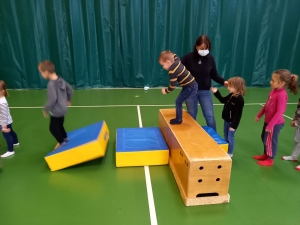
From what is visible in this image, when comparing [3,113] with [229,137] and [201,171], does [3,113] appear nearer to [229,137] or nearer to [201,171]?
[201,171]

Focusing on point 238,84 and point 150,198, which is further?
point 238,84

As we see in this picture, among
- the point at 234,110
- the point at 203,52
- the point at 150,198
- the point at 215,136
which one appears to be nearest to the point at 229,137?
the point at 215,136

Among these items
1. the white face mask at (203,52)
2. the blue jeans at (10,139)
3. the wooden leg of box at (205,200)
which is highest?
the white face mask at (203,52)

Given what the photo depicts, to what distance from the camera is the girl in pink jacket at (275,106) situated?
114 inches

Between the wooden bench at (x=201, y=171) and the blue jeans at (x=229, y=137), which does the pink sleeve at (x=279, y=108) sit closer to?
the blue jeans at (x=229, y=137)

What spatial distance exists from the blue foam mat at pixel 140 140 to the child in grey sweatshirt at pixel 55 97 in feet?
2.62

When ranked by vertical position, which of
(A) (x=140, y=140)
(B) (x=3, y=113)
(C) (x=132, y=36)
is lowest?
(A) (x=140, y=140)

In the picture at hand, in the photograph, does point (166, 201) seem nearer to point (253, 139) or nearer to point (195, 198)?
point (195, 198)

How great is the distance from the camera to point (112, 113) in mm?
5238

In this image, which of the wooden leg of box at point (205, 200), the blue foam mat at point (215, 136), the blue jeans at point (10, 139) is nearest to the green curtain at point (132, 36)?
the blue jeans at point (10, 139)

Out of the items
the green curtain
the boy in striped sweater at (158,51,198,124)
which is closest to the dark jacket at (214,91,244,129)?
the boy in striped sweater at (158,51,198,124)

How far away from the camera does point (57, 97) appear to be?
2.99m

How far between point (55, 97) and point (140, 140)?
1243 mm

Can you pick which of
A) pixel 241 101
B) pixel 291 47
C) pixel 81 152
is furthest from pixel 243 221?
pixel 291 47
